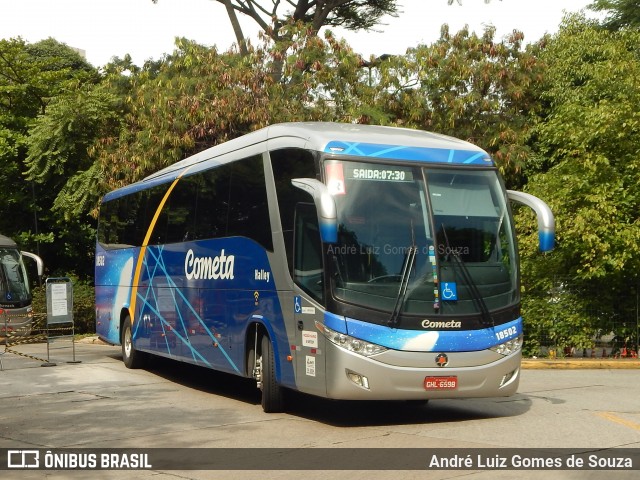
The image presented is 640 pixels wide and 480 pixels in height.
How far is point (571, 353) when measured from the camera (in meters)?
22.0

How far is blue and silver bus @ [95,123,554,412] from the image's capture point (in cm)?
1112

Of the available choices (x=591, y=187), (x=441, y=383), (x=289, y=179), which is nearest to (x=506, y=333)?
(x=441, y=383)

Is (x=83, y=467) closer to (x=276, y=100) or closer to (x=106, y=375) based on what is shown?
(x=106, y=375)

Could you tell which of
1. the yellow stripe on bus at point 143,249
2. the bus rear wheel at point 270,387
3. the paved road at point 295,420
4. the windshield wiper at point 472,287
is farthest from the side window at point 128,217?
the windshield wiper at point 472,287

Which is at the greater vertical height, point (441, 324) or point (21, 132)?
point (21, 132)

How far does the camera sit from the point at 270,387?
12.7 meters

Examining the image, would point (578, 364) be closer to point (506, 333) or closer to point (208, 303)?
point (208, 303)

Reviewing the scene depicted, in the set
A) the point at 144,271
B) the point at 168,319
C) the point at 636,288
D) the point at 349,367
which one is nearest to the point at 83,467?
the point at 349,367

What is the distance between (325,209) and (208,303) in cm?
510

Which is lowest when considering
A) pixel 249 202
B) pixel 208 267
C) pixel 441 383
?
pixel 441 383

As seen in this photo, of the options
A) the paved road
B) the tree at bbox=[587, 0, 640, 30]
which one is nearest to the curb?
the paved road

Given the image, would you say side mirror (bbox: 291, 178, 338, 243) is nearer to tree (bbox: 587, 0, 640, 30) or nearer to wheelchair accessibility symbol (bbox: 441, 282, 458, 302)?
wheelchair accessibility symbol (bbox: 441, 282, 458, 302)

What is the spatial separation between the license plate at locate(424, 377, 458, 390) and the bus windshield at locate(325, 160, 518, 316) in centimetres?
76

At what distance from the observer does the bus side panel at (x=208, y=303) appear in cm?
1297
